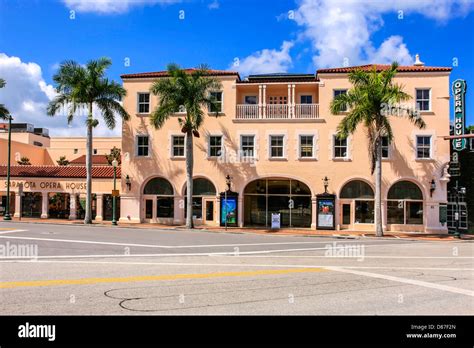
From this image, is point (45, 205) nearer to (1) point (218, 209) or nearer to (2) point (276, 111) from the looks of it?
(1) point (218, 209)

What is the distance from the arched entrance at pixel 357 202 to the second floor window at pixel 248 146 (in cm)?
729

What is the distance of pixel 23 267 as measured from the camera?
38.1 ft

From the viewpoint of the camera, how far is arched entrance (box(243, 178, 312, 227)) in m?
29.9

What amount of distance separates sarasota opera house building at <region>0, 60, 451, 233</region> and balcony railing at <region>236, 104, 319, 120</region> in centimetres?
8

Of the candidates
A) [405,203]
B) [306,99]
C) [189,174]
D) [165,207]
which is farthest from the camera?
[306,99]

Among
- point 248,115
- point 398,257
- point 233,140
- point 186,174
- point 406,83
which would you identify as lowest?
point 398,257

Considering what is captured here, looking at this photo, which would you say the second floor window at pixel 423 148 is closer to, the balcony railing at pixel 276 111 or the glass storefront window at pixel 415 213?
the glass storefront window at pixel 415 213

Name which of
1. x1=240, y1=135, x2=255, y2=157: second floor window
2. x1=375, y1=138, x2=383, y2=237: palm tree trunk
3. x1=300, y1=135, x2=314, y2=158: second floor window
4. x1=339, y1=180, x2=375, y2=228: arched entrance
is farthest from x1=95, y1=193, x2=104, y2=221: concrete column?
x1=375, y1=138, x2=383, y2=237: palm tree trunk

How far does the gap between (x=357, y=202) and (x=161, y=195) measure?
14.7 meters

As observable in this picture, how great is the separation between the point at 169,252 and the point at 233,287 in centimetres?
712

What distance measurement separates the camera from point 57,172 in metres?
33.3

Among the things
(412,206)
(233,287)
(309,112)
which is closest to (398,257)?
(233,287)
